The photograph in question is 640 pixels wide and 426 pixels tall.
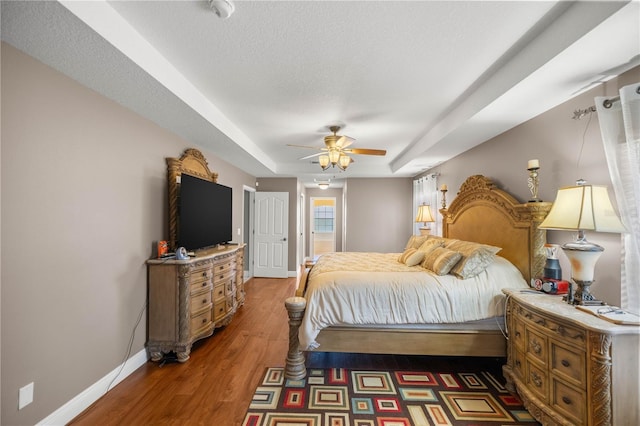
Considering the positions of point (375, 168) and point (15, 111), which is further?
point (375, 168)

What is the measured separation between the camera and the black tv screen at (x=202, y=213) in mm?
2998

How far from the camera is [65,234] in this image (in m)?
1.89

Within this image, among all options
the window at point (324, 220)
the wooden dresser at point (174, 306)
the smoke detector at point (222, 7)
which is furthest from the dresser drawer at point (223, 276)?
the window at point (324, 220)

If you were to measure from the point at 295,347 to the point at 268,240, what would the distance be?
4224mm

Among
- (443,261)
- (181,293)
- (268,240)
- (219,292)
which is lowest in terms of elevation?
(219,292)

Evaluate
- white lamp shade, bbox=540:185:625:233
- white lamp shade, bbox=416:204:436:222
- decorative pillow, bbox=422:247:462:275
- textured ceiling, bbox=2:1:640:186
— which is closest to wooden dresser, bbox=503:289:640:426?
white lamp shade, bbox=540:185:625:233

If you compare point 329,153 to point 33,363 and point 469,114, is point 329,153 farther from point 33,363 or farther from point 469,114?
point 33,363

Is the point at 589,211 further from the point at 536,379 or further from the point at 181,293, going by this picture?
the point at 181,293

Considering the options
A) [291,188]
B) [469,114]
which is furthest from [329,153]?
[291,188]

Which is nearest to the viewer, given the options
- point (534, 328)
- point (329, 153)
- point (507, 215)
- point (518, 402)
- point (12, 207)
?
point (12, 207)

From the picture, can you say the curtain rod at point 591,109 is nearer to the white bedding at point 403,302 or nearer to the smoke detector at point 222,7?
the white bedding at point 403,302

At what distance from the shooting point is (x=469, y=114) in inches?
103

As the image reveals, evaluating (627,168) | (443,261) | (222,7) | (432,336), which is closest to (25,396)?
(222,7)

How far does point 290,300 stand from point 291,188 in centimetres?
427
